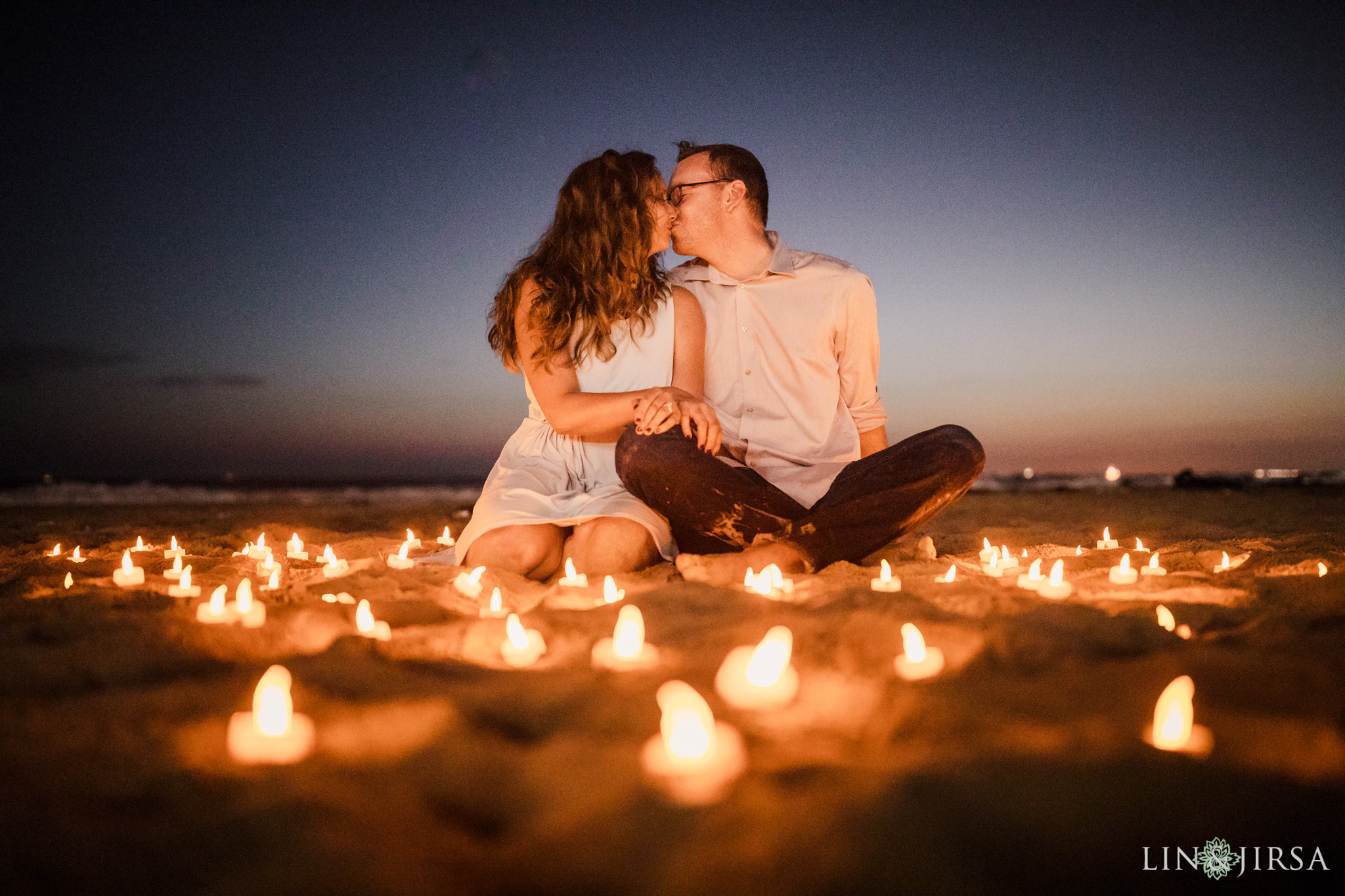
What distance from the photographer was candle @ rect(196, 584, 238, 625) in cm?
179

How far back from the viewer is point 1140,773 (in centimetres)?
112

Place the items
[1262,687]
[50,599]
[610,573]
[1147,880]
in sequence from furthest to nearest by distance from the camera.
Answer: [610,573]
[50,599]
[1262,687]
[1147,880]

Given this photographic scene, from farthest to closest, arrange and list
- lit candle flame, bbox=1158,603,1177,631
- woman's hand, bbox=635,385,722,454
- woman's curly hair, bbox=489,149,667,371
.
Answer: woman's curly hair, bbox=489,149,667,371
woman's hand, bbox=635,385,722,454
lit candle flame, bbox=1158,603,1177,631

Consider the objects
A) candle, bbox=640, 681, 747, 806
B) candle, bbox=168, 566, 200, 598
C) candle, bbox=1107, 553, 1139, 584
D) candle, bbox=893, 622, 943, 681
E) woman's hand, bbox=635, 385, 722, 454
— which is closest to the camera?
candle, bbox=640, 681, 747, 806

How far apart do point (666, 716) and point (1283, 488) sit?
47.4 ft

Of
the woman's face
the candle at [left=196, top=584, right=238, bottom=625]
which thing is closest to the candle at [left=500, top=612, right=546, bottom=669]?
the candle at [left=196, top=584, right=238, bottom=625]

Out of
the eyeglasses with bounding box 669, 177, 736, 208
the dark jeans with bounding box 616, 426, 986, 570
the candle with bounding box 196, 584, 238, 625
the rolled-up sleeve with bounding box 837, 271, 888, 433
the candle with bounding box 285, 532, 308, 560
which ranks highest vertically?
the eyeglasses with bounding box 669, 177, 736, 208

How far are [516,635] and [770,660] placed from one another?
0.62 metres

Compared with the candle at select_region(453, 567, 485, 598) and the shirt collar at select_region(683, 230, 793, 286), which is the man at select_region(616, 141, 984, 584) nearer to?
the shirt collar at select_region(683, 230, 793, 286)

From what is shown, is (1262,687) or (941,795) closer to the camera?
(941,795)

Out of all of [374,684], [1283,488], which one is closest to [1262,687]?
[374,684]

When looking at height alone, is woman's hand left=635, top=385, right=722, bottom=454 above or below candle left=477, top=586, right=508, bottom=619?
above

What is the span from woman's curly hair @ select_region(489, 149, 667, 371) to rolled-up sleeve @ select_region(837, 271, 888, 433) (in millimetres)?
1018

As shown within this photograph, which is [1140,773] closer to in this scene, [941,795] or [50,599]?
[941,795]
